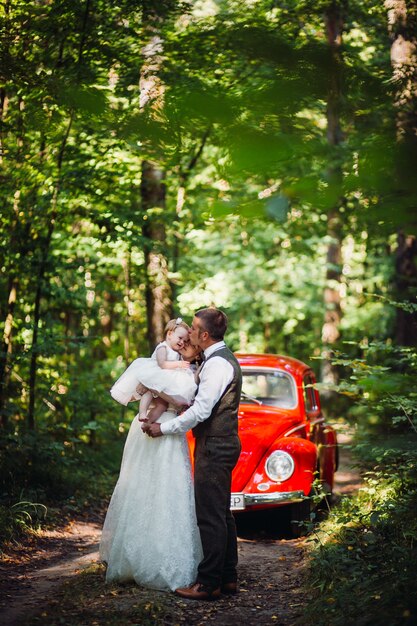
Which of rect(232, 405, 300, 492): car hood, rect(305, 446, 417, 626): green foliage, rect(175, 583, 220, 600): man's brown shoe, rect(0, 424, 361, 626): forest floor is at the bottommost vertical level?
rect(0, 424, 361, 626): forest floor

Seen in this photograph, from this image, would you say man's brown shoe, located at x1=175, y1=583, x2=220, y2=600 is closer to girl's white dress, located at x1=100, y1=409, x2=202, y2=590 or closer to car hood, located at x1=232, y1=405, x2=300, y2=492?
girl's white dress, located at x1=100, y1=409, x2=202, y2=590

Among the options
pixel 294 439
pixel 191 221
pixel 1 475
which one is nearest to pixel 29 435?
pixel 1 475

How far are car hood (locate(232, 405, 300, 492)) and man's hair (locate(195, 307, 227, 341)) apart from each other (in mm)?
2421

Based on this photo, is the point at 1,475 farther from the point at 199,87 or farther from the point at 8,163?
the point at 199,87

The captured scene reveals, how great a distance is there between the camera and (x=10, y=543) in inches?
261

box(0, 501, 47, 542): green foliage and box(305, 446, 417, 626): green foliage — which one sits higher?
box(305, 446, 417, 626): green foliage

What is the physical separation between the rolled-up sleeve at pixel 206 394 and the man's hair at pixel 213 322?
7.5 inches

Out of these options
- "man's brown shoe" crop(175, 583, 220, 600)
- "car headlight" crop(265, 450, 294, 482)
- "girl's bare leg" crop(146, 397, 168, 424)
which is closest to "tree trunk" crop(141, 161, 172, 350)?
"car headlight" crop(265, 450, 294, 482)

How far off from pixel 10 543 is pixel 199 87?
228 inches

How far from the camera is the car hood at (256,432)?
7.01 meters

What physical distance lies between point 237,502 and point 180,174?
6.86 metres

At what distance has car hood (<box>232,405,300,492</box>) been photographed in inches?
276

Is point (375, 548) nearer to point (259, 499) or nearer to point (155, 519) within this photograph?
point (259, 499)

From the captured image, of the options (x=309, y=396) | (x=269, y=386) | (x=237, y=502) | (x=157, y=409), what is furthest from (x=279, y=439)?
(x=157, y=409)
